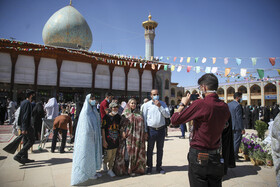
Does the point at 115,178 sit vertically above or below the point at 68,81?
below

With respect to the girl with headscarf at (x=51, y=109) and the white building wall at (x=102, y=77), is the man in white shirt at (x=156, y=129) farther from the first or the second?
the white building wall at (x=102, y=77)

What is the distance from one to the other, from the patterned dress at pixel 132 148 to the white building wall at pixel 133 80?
17427 millimetres

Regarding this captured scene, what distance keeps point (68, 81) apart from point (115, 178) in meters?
15.9

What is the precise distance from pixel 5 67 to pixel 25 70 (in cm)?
144

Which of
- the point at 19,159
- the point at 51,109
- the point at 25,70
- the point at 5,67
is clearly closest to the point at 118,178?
the point at 19,159

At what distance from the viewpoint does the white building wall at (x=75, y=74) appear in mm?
17125

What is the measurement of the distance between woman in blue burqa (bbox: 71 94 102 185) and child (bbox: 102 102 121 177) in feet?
0.40

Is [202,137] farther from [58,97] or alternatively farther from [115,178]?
[58,97]

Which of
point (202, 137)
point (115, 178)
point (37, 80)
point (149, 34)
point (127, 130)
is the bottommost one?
point (115, 178)

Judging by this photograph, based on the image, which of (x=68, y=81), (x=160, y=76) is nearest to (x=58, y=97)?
(x=68, y=81)

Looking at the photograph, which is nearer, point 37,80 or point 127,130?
point 127,130

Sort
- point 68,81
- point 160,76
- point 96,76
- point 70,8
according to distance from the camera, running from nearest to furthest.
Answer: point 68,81 → point 96,76 → point 70,8 → point 160,76

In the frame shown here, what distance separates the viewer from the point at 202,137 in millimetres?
1706

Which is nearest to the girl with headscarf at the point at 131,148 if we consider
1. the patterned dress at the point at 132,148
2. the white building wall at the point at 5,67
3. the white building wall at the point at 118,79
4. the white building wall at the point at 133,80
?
the patterned dress at the point at 132,148
